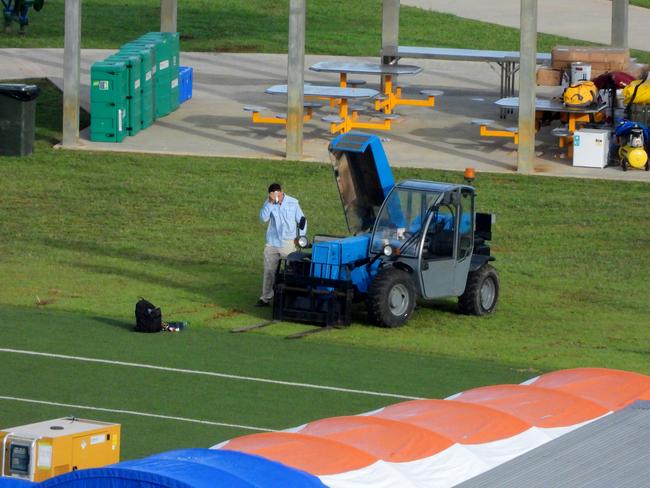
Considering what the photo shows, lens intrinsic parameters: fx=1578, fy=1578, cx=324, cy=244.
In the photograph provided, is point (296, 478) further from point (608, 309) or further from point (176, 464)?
point (608, 309)

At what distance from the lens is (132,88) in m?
30.7

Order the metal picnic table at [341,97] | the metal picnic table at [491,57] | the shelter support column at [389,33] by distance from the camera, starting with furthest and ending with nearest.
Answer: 1. the shelter support column at [389,33]
2. the metal picnic table at [491,57]
3. the metal picnic table at [341,97]

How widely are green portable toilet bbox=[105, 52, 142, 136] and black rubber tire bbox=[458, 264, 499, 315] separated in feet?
40.4

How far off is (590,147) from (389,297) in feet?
38.6

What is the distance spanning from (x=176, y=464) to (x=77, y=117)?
22.7m

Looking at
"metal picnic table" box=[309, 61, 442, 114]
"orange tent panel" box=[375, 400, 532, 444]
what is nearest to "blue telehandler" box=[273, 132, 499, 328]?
"orange tent panel" box=[375, 400, 532, 444]

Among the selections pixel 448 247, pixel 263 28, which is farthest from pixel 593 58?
pixel 448 247

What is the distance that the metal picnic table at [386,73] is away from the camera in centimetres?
3362

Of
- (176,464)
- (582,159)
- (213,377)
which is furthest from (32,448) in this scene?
(582,159)

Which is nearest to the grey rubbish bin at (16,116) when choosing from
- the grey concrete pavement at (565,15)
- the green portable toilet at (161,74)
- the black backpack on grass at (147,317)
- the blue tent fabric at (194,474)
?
the green portable toilet at (161,74)

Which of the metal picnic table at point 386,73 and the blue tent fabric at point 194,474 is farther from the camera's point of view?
the metal picnic table at point 386,73

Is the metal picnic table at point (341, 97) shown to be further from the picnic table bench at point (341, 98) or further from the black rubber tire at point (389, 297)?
the black rubber tire at point (389, 297)

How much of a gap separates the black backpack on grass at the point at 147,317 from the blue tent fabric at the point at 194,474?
10070mm

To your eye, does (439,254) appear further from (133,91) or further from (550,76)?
(550,76)
